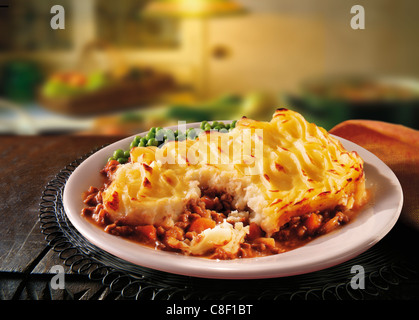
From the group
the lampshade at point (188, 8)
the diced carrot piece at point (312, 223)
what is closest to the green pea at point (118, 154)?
the diced carrot piece at point (312, 223)

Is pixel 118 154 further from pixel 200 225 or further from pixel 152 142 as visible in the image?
pixel 200 225

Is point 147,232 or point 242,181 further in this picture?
point 242,181

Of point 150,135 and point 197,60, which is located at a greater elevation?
point 197,60

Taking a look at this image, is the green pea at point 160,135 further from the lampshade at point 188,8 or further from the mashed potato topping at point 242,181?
the lampshade at point 188,8

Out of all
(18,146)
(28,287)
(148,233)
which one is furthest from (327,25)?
(28,287)

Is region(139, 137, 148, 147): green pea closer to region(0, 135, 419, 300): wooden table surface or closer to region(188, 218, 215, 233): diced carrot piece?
region(0, 135, 419, 300): wooden table surface

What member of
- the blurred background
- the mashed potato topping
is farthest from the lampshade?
the mashed potato topping

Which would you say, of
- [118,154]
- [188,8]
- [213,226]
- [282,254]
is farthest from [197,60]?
[282,254]
